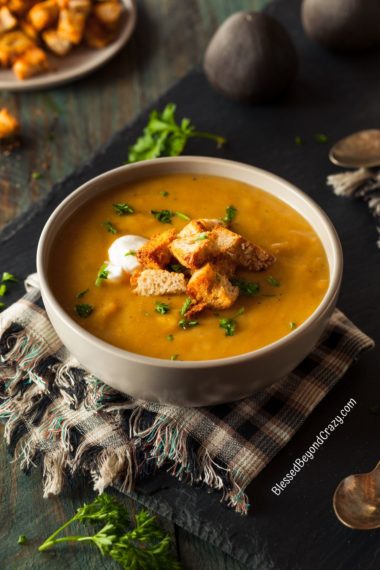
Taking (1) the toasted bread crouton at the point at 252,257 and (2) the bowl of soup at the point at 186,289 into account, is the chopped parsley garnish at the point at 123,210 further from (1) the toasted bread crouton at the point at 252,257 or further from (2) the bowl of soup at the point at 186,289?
(1) the toasted bread crouton at the point at 252,257

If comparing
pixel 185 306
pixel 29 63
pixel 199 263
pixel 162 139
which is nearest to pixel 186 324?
pixel 185 306

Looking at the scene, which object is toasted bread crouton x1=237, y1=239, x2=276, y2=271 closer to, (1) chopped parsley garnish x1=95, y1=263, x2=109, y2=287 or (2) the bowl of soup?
(2) the bowl of soup

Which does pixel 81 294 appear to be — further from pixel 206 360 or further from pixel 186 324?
pixel 206 360

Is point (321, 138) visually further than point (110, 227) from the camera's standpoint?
Yes


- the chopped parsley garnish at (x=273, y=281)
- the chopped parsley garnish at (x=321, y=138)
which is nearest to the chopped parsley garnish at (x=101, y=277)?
the chopped parsley garnish at (x=273, y=281)

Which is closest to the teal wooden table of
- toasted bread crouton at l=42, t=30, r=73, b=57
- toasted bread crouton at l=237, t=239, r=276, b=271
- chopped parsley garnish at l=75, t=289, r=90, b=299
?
toasted bread crouton at l=42, t=30, r=73, b=57
